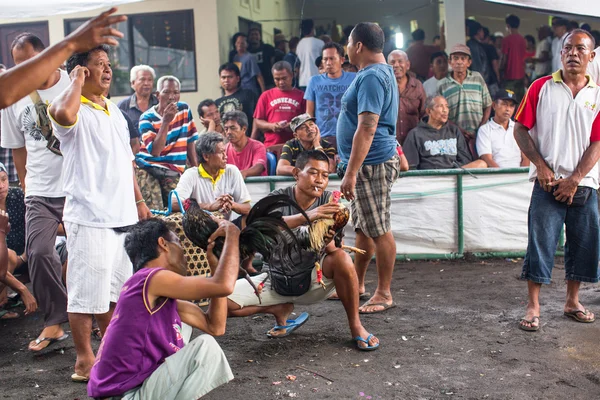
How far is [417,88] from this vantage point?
8281 millimetres

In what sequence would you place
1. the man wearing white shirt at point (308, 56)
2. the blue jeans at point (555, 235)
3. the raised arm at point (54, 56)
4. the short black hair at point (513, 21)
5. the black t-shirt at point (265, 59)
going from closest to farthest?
the raised arm at point (54, 56) < the blue jeans at point (555, 235) < the man wearing white shirt at point (308, 56) < the black t-shirt at point (265, 59) < the short black hair at point (513, 21)

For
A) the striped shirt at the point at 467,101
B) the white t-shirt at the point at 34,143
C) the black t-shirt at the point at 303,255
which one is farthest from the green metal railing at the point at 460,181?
the white t-shirt at the point at 34,143

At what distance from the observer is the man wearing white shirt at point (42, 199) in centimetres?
459

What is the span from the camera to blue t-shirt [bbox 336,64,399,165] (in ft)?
16.0

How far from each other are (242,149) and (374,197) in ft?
8.47

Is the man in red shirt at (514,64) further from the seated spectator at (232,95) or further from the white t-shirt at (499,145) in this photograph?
the seated spectator at (232,95)

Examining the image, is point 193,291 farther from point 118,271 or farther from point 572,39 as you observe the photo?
point 572,39

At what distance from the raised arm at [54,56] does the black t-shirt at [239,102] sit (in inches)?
250

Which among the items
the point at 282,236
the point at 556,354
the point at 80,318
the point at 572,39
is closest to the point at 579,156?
the point at 572,39

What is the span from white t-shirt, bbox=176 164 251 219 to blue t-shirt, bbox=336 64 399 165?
1.30 metres

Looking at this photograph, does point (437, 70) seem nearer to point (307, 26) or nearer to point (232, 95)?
point (307, 26)

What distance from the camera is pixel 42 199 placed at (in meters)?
4.60

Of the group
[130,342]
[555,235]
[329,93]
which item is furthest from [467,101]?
[130,342]

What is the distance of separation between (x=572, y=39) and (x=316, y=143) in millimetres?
2756
